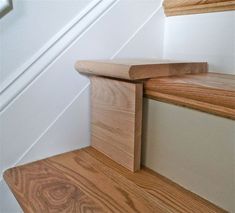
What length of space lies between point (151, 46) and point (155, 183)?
0.51m

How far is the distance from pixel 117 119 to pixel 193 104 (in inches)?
8.9

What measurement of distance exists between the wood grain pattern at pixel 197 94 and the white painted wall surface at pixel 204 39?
27 cm

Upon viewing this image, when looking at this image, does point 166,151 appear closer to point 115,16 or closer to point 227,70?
point 227,70

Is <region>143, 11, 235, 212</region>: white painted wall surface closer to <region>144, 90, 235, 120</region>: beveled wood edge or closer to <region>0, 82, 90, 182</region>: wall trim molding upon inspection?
<region>144, 90, 235, 120</region>: beveled wood edge

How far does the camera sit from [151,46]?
0.94 m

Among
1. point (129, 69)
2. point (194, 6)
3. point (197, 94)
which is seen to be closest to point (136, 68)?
point (129, 69)

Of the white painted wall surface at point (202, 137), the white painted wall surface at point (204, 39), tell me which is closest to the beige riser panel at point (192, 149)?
the white painted wall surface at point (202, 137)

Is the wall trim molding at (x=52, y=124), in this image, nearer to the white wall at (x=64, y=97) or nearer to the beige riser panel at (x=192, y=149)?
the white wall at (x=64, y=97)

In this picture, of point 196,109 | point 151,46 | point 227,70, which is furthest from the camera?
point 151,46

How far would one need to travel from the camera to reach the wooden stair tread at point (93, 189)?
0.55 meters

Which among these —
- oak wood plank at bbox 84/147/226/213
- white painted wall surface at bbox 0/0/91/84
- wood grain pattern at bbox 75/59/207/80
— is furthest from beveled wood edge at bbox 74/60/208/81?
oak wood plank at bbox 84/147/226/213

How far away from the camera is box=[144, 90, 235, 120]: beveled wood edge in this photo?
1.60 ft

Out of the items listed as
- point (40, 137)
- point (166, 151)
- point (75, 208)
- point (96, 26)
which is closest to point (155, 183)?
point (166, 151)

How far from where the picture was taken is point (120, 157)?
0.71m
